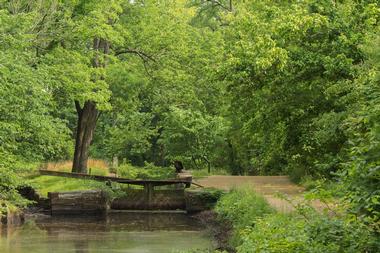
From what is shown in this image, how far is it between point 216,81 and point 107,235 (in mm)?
5912

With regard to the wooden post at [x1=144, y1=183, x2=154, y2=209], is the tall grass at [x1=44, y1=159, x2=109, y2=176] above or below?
above

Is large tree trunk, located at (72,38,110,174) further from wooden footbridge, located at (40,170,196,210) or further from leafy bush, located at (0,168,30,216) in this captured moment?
leafy bush, located at (0,168,30,216)

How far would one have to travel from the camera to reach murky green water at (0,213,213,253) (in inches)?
666

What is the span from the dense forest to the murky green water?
76.9 inches

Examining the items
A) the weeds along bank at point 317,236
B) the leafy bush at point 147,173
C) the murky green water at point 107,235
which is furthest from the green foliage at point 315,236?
the leafy bush at point 147,173

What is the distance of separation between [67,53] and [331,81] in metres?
13.4

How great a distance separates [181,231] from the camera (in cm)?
2064

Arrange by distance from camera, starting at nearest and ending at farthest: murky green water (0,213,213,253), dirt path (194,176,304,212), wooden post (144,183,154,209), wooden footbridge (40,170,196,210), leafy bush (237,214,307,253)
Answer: leafy bush (237,214,307,253)
murky green water (0,213,213,253)
dirt path (194,176,304,212)
wooden footbridge (40,170,196,210)
wooden post (144,183,154,209)

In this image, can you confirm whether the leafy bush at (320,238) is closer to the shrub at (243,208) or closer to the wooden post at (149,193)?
the shrub at (243,208)

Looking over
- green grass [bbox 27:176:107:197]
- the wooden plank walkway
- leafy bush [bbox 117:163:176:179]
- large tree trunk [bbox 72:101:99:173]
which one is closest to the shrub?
the wooden plank walkway

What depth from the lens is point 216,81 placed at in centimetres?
1939

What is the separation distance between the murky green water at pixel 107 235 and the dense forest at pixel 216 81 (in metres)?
1.95

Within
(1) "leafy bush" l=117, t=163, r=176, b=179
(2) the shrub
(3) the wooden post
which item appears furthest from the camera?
(1) "leafy bush" l=117, t=163, r=176, b=179

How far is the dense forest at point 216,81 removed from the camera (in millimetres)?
14355
